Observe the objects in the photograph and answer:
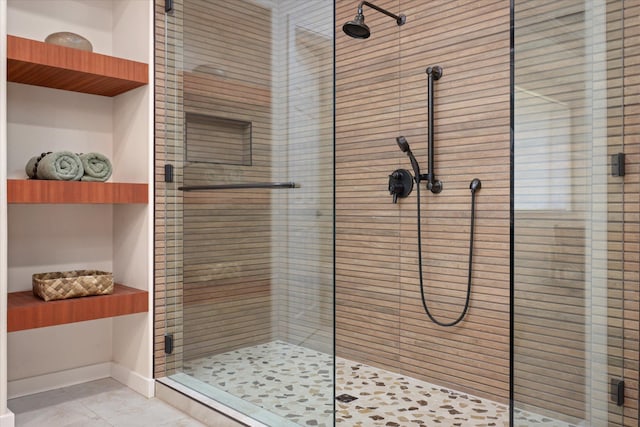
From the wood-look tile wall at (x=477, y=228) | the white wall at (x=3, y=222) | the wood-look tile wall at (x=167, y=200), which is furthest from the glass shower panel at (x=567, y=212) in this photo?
the white wall at (x=3, y=222)

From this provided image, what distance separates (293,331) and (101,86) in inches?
67.1

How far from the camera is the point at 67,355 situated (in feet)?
9.12

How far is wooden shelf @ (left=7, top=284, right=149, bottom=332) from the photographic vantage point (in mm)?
2223

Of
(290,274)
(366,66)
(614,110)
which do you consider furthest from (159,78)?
(614,110)

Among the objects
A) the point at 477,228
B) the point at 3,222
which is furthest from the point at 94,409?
the point at 477,228

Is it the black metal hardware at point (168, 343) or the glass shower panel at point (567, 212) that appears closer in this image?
the glass shower panel at point (567, 212)

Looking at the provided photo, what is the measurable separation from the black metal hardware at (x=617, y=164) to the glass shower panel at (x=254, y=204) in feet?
2.79

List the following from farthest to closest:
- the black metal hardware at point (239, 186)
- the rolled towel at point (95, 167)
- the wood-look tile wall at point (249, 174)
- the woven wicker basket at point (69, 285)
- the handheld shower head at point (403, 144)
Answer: the handheld shower head at point (403, 144) < the rolled towel at point (95, 167) < the woven wicker basket at point (69, 285) < the black metal hardware at point (239, 186) < the wood-look tile wall at point (249, 174)

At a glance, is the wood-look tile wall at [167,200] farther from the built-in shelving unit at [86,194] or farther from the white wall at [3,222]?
the white wall at [3,222]

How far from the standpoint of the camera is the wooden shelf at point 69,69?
225cm

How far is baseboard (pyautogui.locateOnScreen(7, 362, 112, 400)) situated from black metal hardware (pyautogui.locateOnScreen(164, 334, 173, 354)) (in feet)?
1.74

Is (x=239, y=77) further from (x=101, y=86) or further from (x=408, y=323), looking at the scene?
(x=408, y=323)

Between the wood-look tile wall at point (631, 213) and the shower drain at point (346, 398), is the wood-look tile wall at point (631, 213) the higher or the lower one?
the higher one

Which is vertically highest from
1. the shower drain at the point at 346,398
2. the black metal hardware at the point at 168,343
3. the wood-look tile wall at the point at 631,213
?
the wood-look tile wall at the point at 631,213
